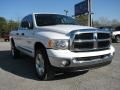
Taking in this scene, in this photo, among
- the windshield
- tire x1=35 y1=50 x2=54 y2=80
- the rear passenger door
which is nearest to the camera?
tire x1=35 y1=50 x2=54 y2=80

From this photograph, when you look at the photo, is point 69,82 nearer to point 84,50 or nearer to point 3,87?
point 84,50

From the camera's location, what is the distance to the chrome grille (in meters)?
5.56

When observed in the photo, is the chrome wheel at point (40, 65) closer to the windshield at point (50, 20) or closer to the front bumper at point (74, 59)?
the front bumper at point (74, 59)

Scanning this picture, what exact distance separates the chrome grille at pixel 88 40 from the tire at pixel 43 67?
0.80 m

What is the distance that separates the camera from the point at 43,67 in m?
6.06

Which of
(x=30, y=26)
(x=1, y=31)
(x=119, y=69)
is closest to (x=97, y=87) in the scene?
(x=119, y=69)

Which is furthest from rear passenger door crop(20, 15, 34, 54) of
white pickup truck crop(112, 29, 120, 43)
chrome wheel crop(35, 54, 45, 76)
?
white pickup truck crop(112, 29, 120, 43)

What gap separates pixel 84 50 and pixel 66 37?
563 mm

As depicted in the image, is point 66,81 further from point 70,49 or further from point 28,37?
point 28,37

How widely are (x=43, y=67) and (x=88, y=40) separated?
1398 mm

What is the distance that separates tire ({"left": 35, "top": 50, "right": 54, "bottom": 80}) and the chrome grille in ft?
2.61

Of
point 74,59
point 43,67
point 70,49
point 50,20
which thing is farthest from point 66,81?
point 50,20

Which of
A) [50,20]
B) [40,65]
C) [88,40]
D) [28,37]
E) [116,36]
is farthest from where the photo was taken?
[116,36]

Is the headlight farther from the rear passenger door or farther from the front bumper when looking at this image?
the rear passenger door
